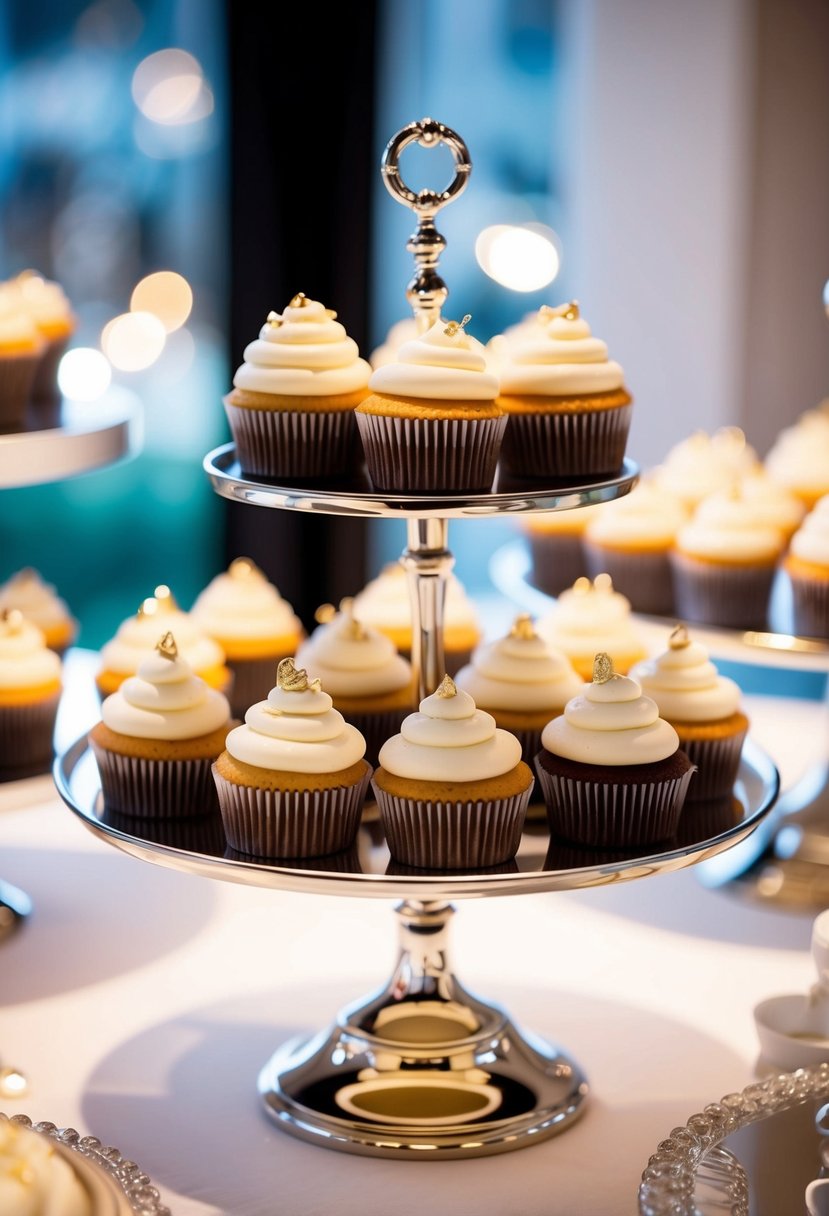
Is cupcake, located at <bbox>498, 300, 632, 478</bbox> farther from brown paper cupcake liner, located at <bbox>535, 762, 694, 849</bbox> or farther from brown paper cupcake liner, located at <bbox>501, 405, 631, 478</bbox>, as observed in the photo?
brown paper cupcake liner, located at <bbox>535, 762, 694, 849</bbox>

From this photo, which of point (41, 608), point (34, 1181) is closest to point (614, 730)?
point (34, 1181)

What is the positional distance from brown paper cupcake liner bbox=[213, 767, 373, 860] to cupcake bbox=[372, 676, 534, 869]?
0.12 feet

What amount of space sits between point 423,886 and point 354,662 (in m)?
0.45

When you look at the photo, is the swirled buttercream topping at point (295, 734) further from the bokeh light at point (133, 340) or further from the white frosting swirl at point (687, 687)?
the bokeh light at point (133, 340)

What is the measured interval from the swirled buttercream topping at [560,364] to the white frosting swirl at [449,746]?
0.35 metres

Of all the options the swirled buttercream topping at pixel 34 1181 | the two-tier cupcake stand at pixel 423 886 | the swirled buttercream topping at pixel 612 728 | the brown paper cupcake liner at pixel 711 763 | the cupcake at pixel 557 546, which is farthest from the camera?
the cupcake at pixel 557 546

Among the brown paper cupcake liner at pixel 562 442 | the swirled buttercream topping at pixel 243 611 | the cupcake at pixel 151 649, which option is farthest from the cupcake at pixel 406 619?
the brown paper cupcake liner at pixel 562 442

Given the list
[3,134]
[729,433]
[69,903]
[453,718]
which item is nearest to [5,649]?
[69,903]

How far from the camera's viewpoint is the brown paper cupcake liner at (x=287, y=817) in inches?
57.9

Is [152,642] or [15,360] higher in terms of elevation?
[15,360]

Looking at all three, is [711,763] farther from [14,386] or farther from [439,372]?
[14,386]

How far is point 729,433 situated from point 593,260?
151 centimetres

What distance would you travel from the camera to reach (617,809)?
151 cm

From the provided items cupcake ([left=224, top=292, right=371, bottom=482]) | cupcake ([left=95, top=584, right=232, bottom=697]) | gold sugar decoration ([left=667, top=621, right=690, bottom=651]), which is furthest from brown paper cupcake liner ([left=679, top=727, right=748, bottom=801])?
cupcake ([left=95, top=584, right=232, bottom=697])
